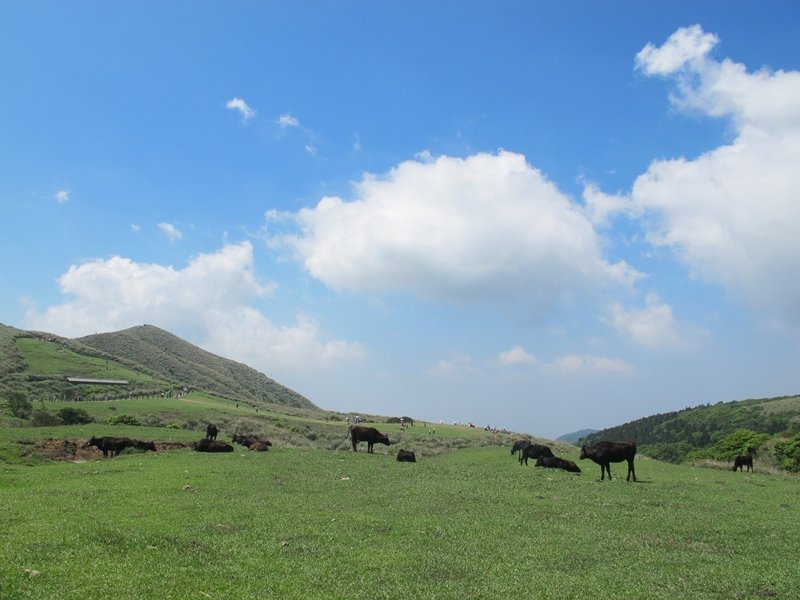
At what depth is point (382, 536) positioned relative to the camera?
1488cm

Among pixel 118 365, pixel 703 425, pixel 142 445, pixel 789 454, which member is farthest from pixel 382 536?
pixel 703 425

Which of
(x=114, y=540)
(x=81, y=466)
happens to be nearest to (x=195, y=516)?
(x=114, y=540)

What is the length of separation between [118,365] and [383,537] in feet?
417

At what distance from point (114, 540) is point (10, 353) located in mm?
111197

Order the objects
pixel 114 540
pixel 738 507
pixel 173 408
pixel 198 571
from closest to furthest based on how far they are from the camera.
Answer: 1. pixel 198 571
2. pixel 114 540
3. pixel 738 507
4. pixel 173 408

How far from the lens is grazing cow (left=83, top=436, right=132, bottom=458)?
3544 cm

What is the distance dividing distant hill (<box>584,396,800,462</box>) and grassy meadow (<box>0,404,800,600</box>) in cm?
11162

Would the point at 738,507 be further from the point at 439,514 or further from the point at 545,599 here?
the point at 545,599

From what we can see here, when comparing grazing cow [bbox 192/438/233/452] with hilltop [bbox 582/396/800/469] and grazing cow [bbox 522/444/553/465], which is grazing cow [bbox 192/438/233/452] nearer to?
grazing cow [bbox 522/444/553/465]

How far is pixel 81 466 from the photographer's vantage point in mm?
28000

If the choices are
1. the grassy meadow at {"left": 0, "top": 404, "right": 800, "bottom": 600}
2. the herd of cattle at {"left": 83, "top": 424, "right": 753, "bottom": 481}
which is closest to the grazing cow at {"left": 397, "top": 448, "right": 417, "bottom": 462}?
the herd of cattle at {"left": 83, "top": 424, "right": 753, "bottom": 481}

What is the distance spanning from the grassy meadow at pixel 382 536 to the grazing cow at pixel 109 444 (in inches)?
342

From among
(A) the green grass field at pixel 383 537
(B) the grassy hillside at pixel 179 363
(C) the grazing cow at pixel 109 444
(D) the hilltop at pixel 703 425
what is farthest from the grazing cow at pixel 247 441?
(B) the grassy hillside at pixel 179 363

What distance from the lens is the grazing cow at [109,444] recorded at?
116 ft
